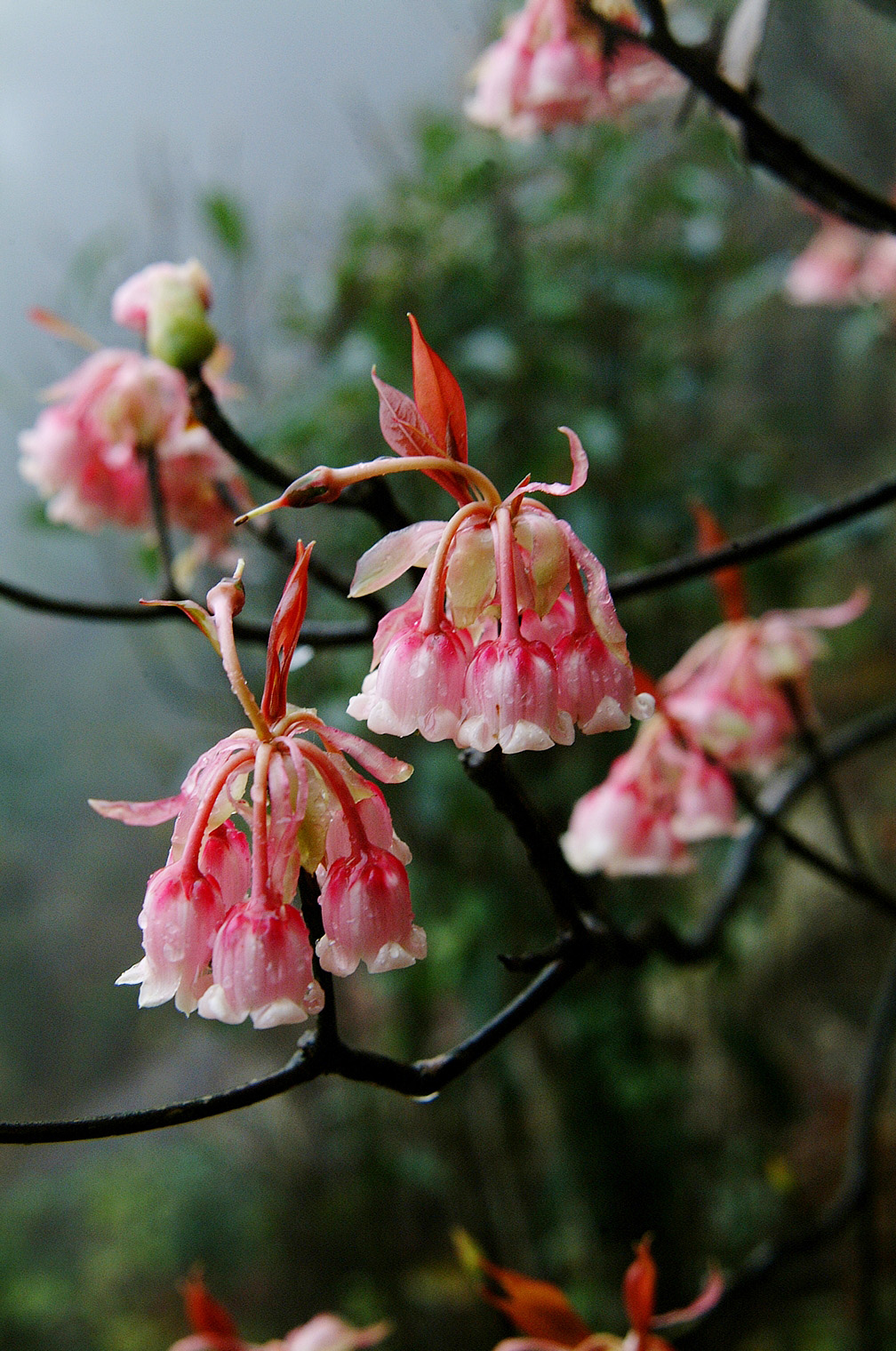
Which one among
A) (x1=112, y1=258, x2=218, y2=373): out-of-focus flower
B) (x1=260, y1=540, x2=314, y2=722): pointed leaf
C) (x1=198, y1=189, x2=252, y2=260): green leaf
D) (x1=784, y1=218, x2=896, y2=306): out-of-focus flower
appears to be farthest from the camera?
(x1=198, y1=189, x2=252, y2=260): green leaf

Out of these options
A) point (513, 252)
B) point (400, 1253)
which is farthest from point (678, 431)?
point (400, 1253)

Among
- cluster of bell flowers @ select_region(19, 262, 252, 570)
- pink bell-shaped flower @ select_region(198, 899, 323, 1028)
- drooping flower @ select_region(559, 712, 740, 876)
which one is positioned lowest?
pink bell-shaped flower @ select_region(198, 899, 323, 1028)

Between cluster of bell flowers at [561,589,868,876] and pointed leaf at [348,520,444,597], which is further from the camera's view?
cluster of bell flowers at [561,589,868,876]

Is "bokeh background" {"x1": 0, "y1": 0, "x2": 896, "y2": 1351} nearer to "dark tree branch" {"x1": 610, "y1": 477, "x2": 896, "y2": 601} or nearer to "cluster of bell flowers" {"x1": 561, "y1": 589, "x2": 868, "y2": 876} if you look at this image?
"cluster of bell flowers" {"x1": 561, "y1": 589, "x2": 868, "y2": 876}

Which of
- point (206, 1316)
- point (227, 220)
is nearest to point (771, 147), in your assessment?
point (206, 1316)

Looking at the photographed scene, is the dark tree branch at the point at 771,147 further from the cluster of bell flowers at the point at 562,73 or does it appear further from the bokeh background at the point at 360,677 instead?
the bokeh background at the point at 360,677

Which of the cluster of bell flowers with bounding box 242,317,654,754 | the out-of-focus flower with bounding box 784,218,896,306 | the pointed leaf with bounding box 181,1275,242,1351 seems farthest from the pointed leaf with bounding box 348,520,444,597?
the out-of-focus flower with bounding box 784,218,896,306

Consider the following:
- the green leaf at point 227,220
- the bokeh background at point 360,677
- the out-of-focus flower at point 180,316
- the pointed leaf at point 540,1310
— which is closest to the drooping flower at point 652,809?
the pointed leaf at point 540,1310
